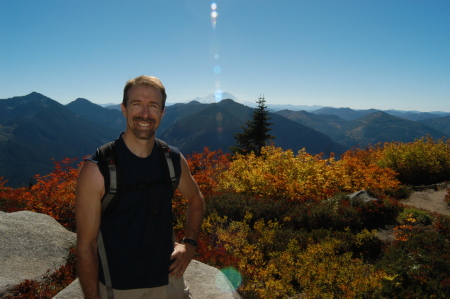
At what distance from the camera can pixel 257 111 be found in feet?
91.7

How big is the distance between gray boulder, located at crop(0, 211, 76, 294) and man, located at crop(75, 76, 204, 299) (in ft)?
13.3

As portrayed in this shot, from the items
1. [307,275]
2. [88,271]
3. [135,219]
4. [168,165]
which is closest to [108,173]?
[135,219]

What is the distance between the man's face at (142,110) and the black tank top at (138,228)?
19 centimetres

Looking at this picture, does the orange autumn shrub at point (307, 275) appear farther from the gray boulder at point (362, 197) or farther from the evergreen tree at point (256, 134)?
the evergreen tree at point (256, 134)

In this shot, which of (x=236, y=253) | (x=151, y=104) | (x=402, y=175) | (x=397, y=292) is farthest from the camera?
(x=402, y=175)

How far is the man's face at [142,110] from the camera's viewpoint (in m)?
2.13

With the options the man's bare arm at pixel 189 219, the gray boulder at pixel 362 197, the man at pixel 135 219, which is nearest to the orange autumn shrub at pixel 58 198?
the man's bare arm at pixel 189 219

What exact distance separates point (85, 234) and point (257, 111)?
88.4 feet

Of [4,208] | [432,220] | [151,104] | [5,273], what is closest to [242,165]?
[432,220]

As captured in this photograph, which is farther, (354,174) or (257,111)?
(257,111)

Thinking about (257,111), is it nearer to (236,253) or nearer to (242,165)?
(242,165)

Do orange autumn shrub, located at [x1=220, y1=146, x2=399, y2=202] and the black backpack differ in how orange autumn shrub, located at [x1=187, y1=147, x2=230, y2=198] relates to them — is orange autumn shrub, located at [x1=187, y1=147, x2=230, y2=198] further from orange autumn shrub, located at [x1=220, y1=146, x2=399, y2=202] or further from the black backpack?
the black backpack

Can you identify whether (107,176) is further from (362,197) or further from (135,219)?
(362,197)

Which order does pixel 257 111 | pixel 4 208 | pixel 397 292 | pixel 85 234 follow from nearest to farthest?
pixel 85 234 → pixel 397 292 → pixel 4 208 → pixel 257 111
